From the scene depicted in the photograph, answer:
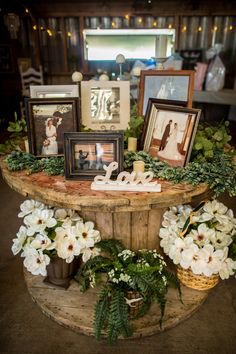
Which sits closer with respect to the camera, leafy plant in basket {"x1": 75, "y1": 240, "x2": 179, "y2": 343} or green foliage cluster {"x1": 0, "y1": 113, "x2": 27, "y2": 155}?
leafy plant in basket {"x1": 75, "y1": 240, "x2": 179, "y2": 343}

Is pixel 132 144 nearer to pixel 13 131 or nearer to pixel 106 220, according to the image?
pixel 106 220

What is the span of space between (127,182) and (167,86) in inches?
36.7

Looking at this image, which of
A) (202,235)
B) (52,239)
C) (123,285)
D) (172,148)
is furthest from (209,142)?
(52,239)

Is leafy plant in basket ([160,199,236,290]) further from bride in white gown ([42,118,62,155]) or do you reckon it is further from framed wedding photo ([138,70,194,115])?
bride in white gown ([42,118,62,155])

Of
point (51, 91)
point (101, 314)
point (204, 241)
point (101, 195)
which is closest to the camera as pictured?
point (101, 195)

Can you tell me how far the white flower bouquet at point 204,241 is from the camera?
1.55 metres

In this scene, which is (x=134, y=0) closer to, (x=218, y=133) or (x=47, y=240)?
(x=218, y=133)

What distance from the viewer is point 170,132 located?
1.55 m

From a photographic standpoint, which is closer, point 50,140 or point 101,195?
point 101,195

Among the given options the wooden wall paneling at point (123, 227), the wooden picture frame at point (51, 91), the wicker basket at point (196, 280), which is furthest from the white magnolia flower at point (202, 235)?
the wooden picture frame at point (51, 91)

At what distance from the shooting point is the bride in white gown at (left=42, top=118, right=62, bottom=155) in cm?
161

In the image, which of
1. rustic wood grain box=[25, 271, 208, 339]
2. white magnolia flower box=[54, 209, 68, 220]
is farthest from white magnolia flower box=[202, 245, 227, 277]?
white magnolia flower box=[54, 209, 68, 220]

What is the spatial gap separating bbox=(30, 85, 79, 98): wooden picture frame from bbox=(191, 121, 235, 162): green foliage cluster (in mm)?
818

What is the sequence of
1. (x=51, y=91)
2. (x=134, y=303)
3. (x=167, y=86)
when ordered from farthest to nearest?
(x=167, y=86) < (x=51, y=91) < (x=134, y=303)
